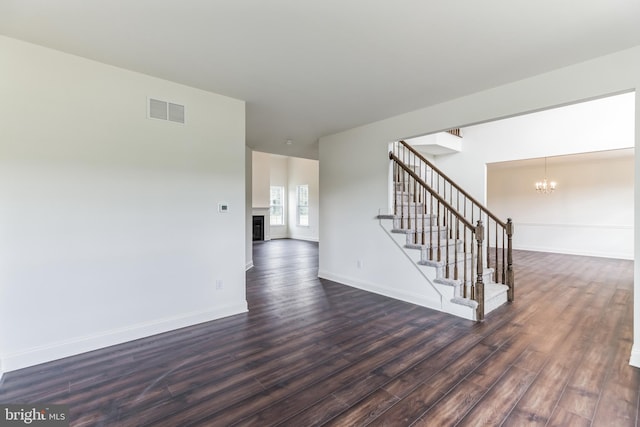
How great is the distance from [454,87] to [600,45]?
112 centimetres

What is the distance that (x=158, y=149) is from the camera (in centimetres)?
293

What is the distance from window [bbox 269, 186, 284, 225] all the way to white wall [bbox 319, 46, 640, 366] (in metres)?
7.09

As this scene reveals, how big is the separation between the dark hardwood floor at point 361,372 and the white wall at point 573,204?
505 centimetres

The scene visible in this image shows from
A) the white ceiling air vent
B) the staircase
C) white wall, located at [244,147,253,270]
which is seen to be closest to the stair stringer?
the staircase

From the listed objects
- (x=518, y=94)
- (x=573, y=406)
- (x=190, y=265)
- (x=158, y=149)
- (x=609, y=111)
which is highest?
(x=609, y=111)

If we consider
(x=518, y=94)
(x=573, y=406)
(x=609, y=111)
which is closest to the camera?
(x=573, y=406)

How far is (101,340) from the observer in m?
2.62

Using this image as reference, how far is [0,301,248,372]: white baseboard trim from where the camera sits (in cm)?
227

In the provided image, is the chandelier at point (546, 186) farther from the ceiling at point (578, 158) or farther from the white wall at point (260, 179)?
the white wall at point (260, 179)

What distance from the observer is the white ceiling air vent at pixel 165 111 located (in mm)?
2906

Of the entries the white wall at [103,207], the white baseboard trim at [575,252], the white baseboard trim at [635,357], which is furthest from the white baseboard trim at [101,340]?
the white baseboard trim at [575,252]

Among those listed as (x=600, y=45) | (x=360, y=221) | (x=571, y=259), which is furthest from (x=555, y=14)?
(x=571, y=259)

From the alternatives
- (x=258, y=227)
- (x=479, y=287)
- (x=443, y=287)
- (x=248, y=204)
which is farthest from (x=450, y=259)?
(x=258, y=227)

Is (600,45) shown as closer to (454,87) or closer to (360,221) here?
(454,87)
